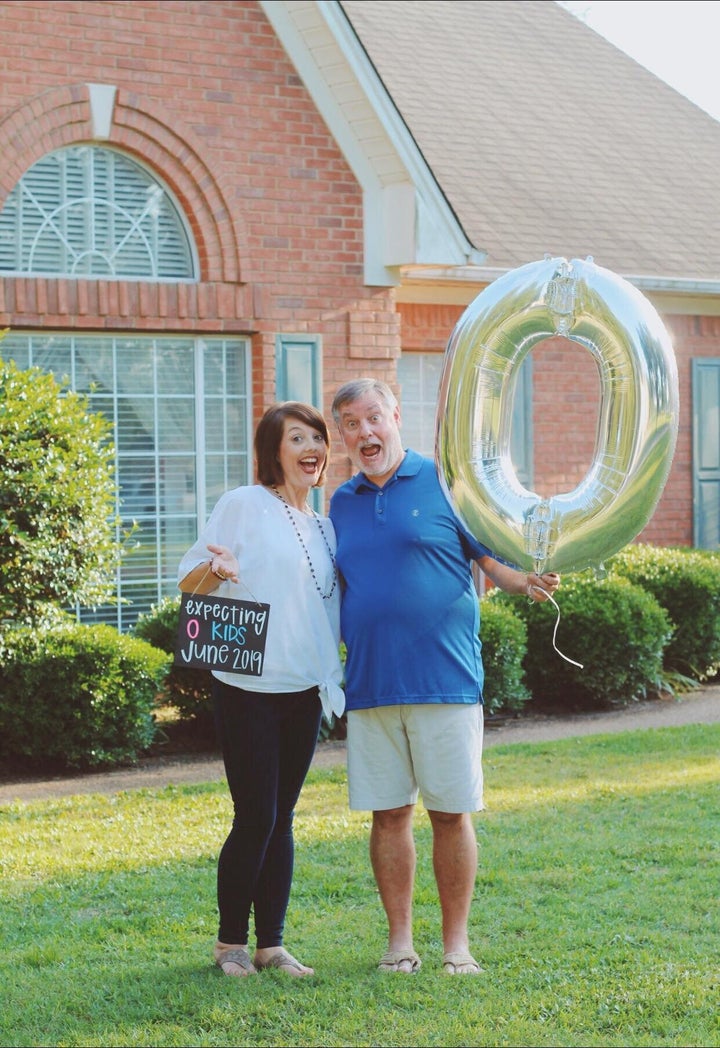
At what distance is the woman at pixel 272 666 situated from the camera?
432 cm

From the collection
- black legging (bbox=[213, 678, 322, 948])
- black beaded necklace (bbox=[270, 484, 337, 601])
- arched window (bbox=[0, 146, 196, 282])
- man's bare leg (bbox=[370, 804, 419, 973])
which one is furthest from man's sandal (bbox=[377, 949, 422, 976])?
arched window (bbox=[0, 146, 196, 282])

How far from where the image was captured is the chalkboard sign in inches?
166

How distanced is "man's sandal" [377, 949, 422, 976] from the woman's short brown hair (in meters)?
1.52

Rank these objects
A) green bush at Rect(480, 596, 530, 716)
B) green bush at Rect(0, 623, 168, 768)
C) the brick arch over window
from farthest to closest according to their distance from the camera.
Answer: green bush at Rect(480, 596, 530, 716) < the brick arch over window < green bush at Rect(0, 623, 168, 768)

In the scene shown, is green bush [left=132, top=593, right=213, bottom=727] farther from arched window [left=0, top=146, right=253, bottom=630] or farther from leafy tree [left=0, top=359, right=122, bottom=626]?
leafy tree [left=0, top=359, right=122, bottom=626]

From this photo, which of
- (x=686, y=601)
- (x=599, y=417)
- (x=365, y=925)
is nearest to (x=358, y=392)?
(x=599, y=417)

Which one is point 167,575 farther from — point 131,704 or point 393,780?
point 393,780

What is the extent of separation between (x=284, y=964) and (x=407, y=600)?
1.23 metres

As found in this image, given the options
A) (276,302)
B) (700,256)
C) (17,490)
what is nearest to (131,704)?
(17,490)

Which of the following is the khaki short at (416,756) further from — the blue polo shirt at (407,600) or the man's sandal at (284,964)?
the man's sandal at (284,964)

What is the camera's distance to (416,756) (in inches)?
171

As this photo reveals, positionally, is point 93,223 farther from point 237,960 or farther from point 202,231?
point 237,960

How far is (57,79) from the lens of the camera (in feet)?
29.2

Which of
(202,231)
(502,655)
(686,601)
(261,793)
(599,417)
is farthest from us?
(686,601)
